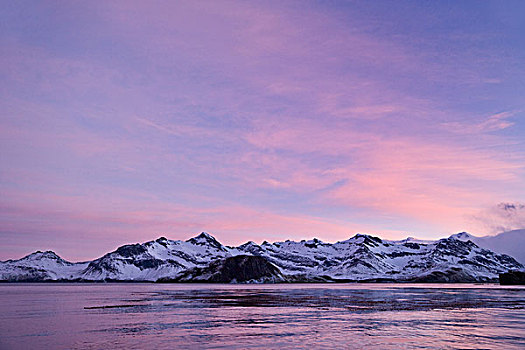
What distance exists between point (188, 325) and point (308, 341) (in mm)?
17538

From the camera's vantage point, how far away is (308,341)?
39.3 metres

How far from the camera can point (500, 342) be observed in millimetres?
38688

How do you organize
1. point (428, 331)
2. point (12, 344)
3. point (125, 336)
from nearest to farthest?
point (12, 344) < point (125, 336) < point (428, 331)

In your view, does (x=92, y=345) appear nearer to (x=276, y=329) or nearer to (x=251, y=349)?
(x=251, y=349)

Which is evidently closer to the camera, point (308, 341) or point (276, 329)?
point (308, 341)

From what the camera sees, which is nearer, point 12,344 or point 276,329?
point 12,344

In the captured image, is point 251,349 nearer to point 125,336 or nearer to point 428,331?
point 125,336

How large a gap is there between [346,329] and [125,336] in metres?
21.4

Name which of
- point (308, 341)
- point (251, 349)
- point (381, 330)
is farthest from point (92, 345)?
point (381, 330)

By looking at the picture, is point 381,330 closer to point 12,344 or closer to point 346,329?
point 346,329

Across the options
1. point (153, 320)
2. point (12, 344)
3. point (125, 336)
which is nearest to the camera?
point (12, 344)

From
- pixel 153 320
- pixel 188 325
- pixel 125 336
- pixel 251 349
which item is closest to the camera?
pixel 251 349

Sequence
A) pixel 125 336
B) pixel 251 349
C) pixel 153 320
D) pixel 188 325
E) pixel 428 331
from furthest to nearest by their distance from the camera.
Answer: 1. pixel 153 320
2. pixel 188 325
3. pixel 428 331
4. pixel 125 336
5. pixel 251 349

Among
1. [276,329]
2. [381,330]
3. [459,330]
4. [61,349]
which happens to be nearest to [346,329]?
[381,330]
